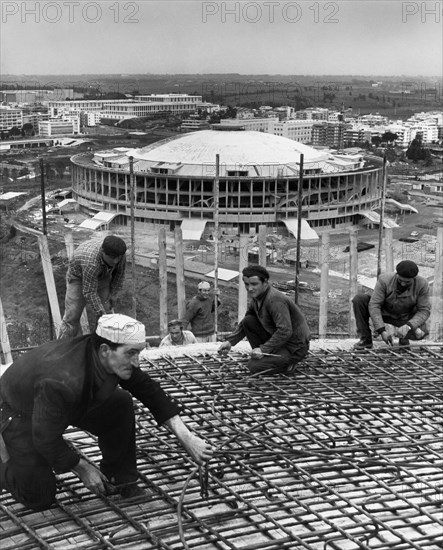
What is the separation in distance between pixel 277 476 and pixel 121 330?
1.39 metres

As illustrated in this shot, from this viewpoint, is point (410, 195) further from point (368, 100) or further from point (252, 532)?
point (368, 100)

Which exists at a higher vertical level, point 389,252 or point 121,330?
point 121,330

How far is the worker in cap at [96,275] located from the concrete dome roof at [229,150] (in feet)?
84.2

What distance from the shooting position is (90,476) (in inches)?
146

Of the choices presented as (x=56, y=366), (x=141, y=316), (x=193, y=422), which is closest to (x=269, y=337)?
(x=193, y=422)

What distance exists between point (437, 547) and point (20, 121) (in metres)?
94.6

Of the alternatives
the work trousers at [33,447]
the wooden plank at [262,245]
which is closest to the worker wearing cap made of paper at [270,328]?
the work trousers at [33,447]

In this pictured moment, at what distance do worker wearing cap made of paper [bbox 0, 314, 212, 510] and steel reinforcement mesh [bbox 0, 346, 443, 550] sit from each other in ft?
0.75

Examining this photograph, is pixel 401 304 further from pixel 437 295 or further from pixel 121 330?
pixel 121 330

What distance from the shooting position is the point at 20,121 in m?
92.6

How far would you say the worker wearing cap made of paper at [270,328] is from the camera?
5449mm

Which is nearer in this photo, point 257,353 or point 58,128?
point 257,353

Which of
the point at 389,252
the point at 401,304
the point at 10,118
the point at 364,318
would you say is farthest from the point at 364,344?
the point at 10,118

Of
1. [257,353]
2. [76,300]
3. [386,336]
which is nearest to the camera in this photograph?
[257,353]
